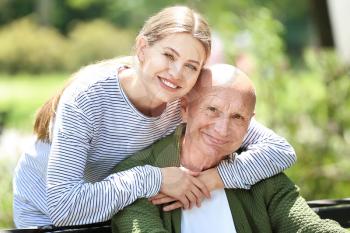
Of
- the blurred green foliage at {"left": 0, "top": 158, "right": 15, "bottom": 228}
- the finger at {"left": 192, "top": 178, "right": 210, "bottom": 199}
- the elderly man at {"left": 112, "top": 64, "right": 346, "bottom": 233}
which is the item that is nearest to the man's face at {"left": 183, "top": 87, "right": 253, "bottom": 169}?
the elderly man at {"left": 112, "top": 64, "right": 346, "bottom": 233}

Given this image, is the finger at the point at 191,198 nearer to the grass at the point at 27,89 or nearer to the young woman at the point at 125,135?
the young woman at the point at 125,135

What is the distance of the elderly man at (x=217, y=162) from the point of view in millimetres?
2715

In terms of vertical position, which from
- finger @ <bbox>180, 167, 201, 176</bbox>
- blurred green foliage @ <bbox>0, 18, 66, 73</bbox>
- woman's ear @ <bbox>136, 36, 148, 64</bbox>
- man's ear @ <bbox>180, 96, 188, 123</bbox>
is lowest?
finger @ <bbox>180, 167, 201, 176</bbox>

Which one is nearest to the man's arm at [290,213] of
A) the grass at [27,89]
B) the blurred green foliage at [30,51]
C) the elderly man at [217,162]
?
the elderly man at [217,162]

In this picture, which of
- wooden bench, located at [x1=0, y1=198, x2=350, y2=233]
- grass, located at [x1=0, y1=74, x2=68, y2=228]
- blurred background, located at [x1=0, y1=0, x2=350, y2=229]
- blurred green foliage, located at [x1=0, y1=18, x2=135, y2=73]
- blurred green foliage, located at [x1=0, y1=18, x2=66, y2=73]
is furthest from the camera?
blurred green foliage, located at [x1=0, y1=18, x2=135, y2=73]

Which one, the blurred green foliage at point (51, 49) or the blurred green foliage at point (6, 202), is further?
the blurred green foliage at point (51, 49)

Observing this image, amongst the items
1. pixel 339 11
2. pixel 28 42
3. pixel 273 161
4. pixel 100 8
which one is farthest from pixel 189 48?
pixel 100 8

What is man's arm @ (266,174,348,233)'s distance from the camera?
279 cm

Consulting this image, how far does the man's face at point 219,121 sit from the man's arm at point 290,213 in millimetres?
255

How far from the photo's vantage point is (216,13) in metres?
9.48

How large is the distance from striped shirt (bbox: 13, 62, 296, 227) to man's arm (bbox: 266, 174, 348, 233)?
0.24 ft

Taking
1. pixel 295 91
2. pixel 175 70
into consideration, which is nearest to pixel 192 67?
pixel 175 70

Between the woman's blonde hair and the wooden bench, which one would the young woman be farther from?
the wooden bench

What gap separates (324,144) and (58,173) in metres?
3.73
